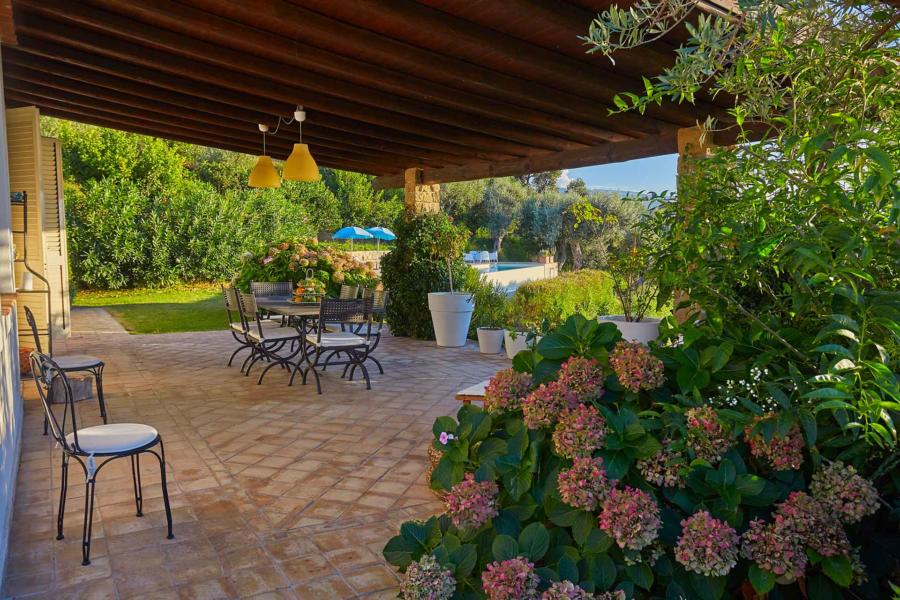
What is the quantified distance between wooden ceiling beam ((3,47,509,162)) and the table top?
1986 mm

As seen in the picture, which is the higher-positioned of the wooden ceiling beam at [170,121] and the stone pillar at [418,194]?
the wooden ceiling beam at [170,121]

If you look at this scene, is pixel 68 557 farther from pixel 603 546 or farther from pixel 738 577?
pixel 738 577

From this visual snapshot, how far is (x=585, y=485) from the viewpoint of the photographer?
144 cm

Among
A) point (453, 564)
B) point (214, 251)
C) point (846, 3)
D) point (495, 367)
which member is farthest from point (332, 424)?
point (214, 251)

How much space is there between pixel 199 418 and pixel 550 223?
17.7 metres

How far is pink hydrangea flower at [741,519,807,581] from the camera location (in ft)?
4.32

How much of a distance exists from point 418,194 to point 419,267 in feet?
4.32

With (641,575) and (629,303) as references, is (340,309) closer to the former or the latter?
(629,303)

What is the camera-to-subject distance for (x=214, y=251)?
1541 centimetres

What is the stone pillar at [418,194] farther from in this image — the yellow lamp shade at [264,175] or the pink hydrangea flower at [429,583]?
the pink hydrangea flower at [429,583]

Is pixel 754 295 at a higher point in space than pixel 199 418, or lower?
higher

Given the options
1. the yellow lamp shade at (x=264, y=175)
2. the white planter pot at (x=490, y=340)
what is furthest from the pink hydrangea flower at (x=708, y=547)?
the white planter pot at (x=490, y=340)

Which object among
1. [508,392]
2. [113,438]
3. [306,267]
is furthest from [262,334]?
[508,392]

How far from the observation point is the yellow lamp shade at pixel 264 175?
22.6 feet
